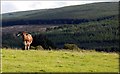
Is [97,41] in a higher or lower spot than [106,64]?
lower

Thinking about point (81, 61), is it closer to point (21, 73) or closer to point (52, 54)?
point (52, 54)

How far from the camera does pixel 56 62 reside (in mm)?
21484

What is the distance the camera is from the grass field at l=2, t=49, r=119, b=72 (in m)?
19.1

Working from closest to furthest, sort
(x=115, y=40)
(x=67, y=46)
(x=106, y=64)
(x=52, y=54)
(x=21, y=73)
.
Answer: (x=21, y=73) < (x=106, y=64) < (x=52, y=54) < (x=67, y=46) < (x=115, y=40)

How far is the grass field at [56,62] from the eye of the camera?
19.1 meters

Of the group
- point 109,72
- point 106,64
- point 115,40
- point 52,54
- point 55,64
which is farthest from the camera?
point 115,40

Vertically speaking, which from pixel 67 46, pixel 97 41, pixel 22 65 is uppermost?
pixel 22 65

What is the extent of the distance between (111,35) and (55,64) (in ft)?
573

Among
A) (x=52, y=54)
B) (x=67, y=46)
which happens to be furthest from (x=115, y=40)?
(x=52, y=54)

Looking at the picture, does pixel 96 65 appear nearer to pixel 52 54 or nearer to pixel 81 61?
pixel 81 61

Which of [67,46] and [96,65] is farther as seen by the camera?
[67,46]

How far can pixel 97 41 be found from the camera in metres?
188

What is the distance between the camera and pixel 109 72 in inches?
757

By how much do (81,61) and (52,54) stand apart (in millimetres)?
2982
